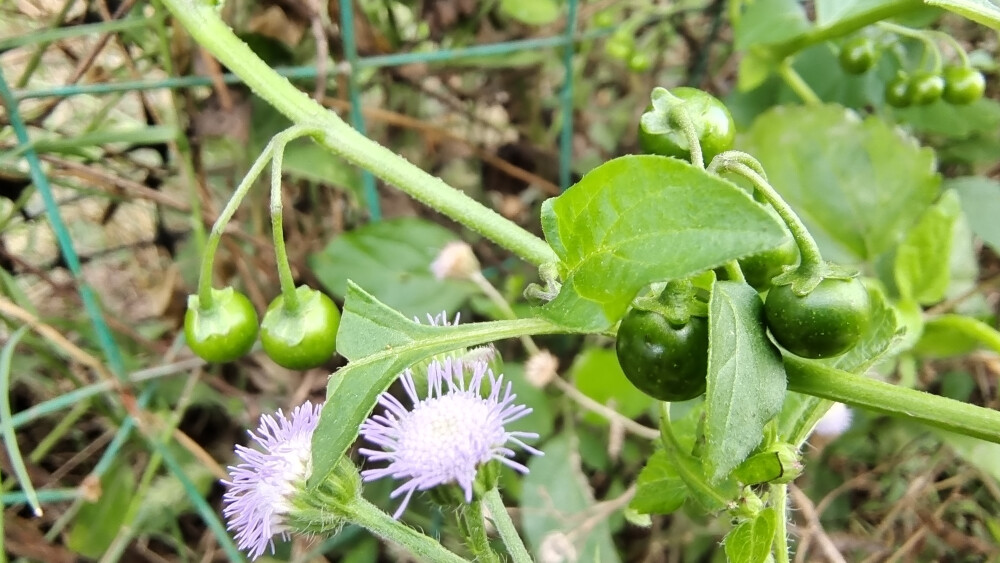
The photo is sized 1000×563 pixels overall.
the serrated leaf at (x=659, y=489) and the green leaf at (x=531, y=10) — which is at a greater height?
the green leaf at (x=531, y=10)

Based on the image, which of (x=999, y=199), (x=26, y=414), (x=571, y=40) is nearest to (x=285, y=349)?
(x=26, y=414)

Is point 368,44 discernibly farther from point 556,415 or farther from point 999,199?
point 999,199

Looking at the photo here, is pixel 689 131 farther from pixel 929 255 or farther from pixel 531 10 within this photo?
pixel 531 10

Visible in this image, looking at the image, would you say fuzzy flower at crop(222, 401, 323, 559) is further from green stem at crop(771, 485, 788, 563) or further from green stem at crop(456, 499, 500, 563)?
green stem at crop(771, 485, 788, 563)

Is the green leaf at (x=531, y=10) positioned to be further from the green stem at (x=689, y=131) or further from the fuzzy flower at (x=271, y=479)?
the fuzzy flower at (x=271, y=479)

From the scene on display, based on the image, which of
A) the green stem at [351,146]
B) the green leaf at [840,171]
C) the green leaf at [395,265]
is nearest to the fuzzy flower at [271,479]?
the green stem at [351,146]

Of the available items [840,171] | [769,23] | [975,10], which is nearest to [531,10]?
[769,23]

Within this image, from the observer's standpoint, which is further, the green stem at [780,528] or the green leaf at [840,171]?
the green leaf at [840,171]
